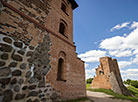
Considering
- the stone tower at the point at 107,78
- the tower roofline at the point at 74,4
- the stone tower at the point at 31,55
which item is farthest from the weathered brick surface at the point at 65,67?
the stone tower at the point at 107,78

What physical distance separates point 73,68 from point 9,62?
15.5ft

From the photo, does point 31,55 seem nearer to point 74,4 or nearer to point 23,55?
point 23,55

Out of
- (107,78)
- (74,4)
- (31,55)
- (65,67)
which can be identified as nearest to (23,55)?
(31,55)

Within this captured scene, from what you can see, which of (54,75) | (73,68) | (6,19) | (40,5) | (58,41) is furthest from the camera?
(73,68)

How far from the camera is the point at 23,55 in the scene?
3623mm

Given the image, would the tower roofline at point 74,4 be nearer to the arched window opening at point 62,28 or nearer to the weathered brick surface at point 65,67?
the weathered brick surface at point 65,67

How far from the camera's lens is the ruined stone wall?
300cm

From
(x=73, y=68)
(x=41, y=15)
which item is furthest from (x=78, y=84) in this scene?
(x=41, y=15)

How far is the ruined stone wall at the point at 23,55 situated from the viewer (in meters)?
3.00

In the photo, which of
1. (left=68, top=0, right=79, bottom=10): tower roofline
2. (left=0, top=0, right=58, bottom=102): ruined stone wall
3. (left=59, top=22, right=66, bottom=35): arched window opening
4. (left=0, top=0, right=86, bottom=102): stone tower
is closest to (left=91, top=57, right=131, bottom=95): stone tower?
(left=0, top=0, right=86, bottom=102): stone tower

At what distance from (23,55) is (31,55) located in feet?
1.23

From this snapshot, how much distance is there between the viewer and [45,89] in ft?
13.7

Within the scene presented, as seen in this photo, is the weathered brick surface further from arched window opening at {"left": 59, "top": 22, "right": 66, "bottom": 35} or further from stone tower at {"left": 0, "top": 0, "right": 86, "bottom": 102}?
arched window opening at {"left": 59, "top": 22, "right": 66, "bottom": 35}

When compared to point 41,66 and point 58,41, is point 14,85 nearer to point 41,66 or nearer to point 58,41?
point 41,66
